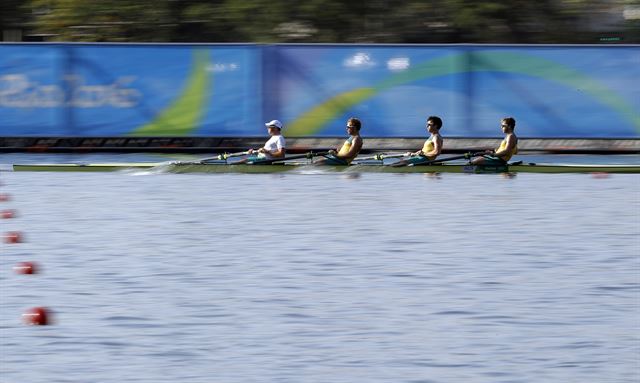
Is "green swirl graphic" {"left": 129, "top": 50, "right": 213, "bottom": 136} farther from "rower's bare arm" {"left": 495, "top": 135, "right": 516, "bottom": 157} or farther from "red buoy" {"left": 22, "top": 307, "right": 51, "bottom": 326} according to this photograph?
"red buoy" {"left": 22, "top": 307, "right": 51, "bottom": 326}

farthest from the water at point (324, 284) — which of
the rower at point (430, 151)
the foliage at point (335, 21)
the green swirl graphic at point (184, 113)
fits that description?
the foliage at point (335, 21)

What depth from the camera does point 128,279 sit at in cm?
1329

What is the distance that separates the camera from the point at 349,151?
23.7 meters

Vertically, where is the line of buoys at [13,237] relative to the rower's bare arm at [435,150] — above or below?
below

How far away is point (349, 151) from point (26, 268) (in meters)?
10.7

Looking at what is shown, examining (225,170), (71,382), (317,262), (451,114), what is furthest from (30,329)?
(451,114)

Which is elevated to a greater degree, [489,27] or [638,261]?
[489,27]

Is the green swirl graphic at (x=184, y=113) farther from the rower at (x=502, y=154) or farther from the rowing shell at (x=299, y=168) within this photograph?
the rower at (x=502, y=154)

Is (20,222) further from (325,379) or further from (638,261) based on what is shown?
(325,379)

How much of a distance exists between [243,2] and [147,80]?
21.9 feet

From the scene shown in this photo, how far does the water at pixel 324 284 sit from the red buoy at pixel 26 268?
0.14m

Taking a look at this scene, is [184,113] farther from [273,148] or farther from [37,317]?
[37,317]

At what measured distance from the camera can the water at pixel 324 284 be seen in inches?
387

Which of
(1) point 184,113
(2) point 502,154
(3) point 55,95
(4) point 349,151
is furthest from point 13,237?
(3) point 55,95
